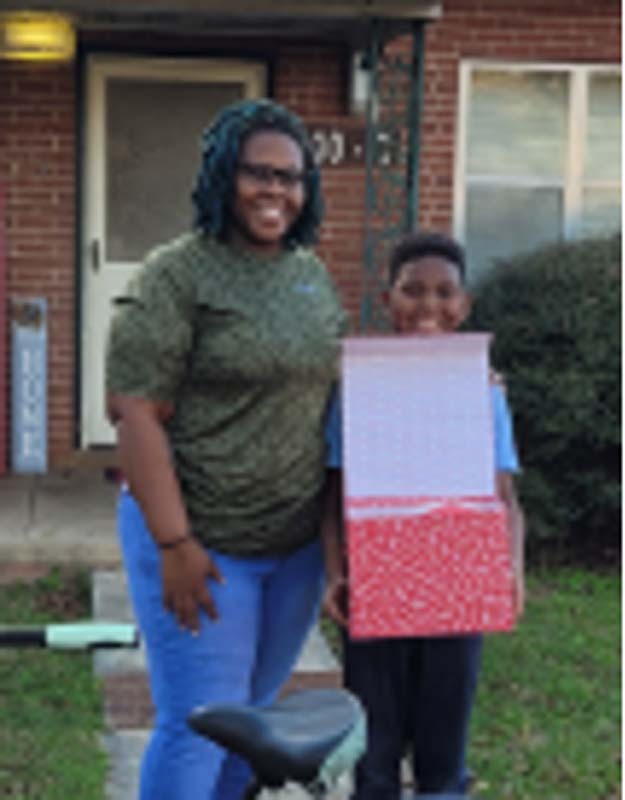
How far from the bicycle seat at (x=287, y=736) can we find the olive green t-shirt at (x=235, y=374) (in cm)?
70

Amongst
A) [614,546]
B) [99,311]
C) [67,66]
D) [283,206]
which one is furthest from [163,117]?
[283,206]

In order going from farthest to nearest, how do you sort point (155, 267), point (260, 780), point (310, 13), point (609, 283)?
point (609, 283) → point (310, 13) → point (155, 267) → point (260, 780)

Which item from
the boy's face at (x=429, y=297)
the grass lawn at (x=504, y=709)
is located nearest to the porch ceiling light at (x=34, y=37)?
the grass lawn at (x=504, y=709)

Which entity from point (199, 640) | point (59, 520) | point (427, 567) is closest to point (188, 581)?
point (199, 640)

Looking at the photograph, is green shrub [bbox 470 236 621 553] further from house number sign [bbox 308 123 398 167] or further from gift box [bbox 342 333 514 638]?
gift box [bbox 342 333 514 638]

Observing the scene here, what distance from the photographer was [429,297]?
3123 mm

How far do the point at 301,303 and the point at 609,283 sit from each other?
4.83m

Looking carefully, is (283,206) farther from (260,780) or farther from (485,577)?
(260,780)

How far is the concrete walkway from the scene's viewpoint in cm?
474

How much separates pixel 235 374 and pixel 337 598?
1.78 ft

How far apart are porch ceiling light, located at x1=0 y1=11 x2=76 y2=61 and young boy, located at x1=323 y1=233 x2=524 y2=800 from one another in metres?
4.90

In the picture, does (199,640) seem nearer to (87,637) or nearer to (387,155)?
(87,637)

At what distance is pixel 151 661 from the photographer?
9.88 feet

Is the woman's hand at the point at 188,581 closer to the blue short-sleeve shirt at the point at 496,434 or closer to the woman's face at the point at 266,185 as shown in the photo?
the blue short-sleeve shirt at the point at 496,434
